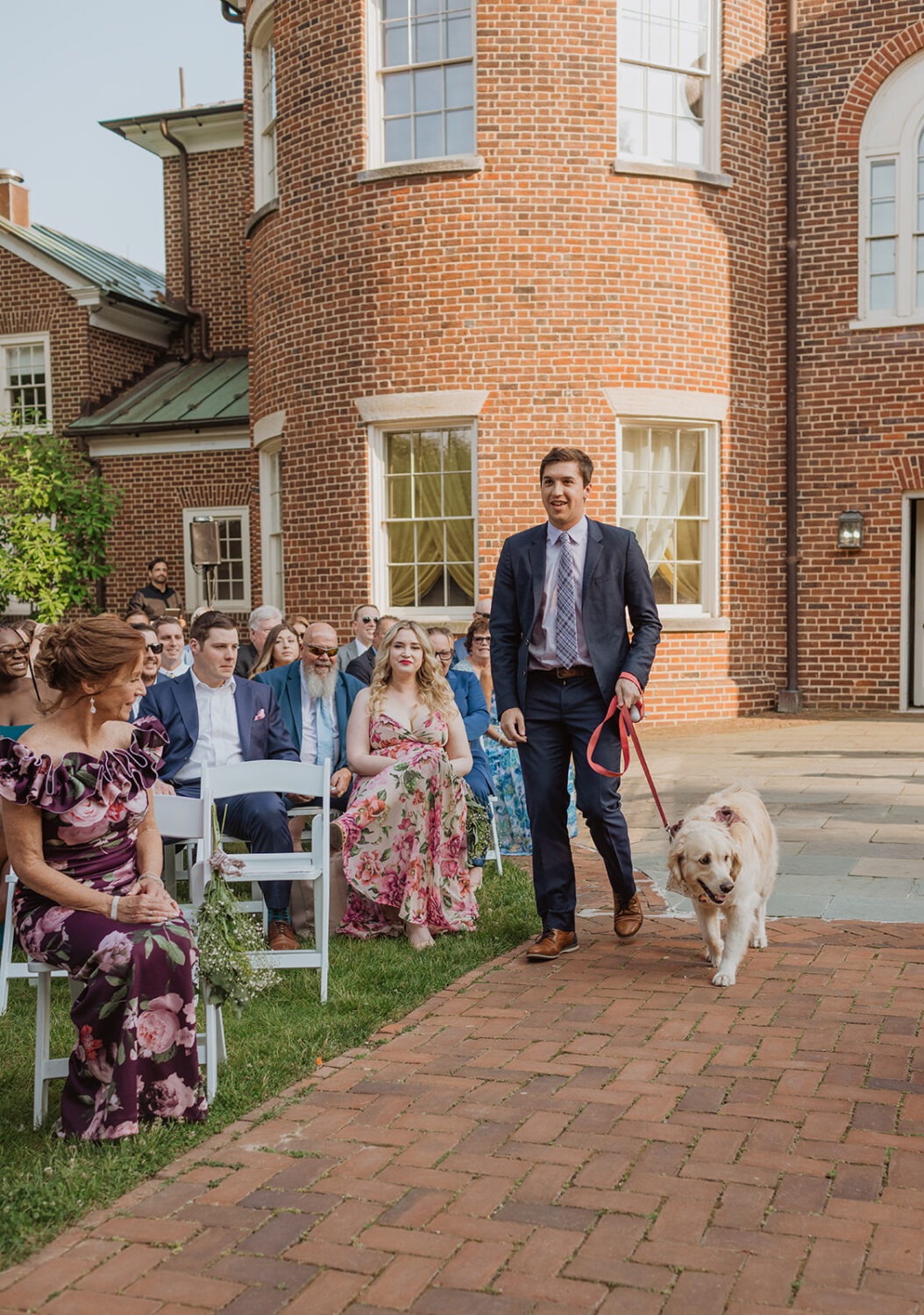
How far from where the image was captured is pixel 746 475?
14578 mm

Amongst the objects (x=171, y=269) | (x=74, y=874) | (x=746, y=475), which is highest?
(x=171, y=269)

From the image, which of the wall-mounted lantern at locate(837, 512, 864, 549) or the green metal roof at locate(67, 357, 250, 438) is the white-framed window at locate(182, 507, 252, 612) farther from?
the wall-mounted lantern at locate(837, 512, 864, 549)

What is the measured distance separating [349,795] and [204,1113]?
303 cm

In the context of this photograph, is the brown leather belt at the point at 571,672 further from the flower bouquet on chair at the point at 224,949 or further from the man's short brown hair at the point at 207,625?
the flower bouquet on chair at the point at 224,949

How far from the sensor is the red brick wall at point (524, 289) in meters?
13.3

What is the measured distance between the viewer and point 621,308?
13.5m

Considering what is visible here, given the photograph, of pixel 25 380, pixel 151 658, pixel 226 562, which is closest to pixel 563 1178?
pixel 151 658

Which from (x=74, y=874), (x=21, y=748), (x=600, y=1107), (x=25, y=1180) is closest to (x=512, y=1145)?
(x=600, y=1107)

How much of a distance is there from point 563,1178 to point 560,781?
249 centimetres

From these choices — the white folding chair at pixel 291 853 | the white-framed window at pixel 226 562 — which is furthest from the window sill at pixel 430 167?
the white folding chair at pixel 291 853

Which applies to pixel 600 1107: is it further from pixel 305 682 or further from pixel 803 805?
pixel 803 805

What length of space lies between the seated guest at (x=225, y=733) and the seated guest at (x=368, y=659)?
4.99ft

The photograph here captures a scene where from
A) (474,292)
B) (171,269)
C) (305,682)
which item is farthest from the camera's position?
(171,269)

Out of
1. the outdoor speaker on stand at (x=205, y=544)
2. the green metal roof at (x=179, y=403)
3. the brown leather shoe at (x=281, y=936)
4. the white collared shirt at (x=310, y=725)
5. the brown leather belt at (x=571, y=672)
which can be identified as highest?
the green metal roof at (x=179, y=403)
